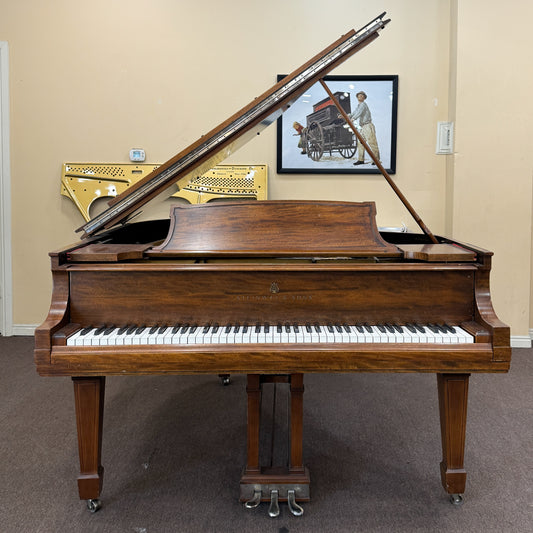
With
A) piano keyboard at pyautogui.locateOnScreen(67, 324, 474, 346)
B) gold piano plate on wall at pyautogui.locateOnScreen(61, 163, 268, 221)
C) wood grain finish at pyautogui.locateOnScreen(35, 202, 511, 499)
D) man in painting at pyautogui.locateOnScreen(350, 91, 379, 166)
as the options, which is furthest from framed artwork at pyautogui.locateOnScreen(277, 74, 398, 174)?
piano keyboard at pyautogui.locateOnScreen(67, 324, 474, 346)

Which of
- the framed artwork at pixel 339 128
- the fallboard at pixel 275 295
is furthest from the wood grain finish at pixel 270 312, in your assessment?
the framed artwork at pixel 339 128

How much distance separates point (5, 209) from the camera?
380 centimetres

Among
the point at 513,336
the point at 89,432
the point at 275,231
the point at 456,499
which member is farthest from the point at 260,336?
the point at 513,336

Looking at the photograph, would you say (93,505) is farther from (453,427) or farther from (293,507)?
(453,427)

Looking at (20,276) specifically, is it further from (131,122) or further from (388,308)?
(388,308)

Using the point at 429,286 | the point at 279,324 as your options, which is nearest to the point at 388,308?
the point at 429,286

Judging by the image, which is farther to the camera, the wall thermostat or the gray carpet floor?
the wall thermostat

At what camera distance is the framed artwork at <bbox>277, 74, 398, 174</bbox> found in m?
3.68

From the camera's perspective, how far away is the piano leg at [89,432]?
1.58 metres

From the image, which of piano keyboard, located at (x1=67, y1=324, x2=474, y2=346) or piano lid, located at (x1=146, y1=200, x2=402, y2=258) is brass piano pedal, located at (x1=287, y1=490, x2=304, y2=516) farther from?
piano lid, located at (x1=146, y1=200, x2=402, y2=258)

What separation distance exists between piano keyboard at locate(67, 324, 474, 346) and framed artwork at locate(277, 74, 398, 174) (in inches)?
96.6

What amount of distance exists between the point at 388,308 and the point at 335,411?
1129mm

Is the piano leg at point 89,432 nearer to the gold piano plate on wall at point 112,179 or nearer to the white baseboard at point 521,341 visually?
the gold piano plate on wall at point 112,179

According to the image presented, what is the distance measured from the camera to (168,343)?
148 centimetres
